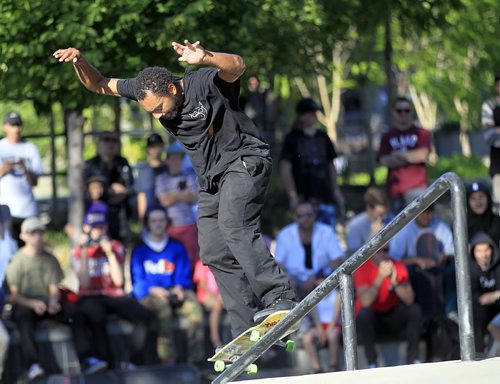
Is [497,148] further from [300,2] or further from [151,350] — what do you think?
[151,350]

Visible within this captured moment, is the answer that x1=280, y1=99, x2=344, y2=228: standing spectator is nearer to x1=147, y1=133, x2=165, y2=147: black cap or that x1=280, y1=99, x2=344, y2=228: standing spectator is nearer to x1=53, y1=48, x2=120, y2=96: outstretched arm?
x1=147, y1=133, x2=165, y2=147: black cap

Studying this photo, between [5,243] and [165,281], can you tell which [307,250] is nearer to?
[165,281]

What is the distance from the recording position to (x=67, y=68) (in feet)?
33.1

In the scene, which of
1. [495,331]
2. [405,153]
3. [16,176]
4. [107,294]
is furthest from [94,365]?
[405,153]

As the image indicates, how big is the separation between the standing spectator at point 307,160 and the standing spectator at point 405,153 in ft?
2.16

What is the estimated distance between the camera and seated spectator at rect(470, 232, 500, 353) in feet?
32.9

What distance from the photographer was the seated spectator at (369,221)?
10727 mm

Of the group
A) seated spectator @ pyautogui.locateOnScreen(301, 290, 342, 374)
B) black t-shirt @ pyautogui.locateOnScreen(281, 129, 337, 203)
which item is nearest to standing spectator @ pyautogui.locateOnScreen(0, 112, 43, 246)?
black t-shirt @ pyautogui.locateOnScreen(281, 129, 337, 203)

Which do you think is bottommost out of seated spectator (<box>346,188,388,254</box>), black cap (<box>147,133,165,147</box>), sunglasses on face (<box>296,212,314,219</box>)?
seated spectator (<box>346,188,388,254</box>)

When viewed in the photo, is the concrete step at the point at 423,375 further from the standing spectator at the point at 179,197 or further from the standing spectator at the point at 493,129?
the standing spectator at the point at 493,129

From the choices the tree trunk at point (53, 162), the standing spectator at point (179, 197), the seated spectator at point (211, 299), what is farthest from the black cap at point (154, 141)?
the tree trunk at point (53, 162)

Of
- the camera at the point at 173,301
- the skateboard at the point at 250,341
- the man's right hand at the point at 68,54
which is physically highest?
the man's right hand at the point at 68,54

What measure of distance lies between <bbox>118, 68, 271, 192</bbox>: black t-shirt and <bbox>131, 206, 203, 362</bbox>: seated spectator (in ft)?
12.2

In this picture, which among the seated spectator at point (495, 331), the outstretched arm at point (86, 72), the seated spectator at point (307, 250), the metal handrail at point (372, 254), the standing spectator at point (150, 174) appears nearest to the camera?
the metal handrail at point (372, 254)
